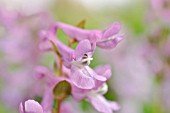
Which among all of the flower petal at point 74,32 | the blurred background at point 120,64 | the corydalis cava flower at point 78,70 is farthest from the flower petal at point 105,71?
Result: the blurred background at point 120,64

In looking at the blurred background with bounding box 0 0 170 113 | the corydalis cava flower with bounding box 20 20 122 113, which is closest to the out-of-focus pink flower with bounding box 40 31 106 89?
the corydalis cava flower with bounding box 20 20 122 113

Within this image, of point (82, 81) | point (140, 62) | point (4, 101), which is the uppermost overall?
point (140, 62)

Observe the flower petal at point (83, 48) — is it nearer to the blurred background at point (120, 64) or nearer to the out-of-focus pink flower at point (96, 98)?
the out-of-focus pink flower at point (96, 98)

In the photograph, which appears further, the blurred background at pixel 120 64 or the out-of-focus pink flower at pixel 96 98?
the blurred background at pixel 120 64

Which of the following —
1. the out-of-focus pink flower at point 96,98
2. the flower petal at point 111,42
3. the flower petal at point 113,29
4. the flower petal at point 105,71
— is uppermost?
the flower petal at point 113,29

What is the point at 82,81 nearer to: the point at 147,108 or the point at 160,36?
the point at 160,36

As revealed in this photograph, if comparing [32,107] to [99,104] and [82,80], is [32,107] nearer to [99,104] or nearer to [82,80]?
[82,80]

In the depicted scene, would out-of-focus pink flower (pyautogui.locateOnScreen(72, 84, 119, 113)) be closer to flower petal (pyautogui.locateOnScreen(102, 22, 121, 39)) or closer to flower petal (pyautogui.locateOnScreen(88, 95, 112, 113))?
flower petal (pyautogui.locateOnScreen(88, 95, 112, 113))

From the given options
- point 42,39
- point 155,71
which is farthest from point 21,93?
point 42,39

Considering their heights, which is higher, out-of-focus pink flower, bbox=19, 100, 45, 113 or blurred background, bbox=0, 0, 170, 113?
blurred background, bbox=0, 0, 170, 113

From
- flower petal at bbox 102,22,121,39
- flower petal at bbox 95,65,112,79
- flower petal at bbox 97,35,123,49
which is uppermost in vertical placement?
flower petal at bbox 102,22,121,39

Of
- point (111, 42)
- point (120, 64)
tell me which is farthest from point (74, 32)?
point (120, 64)
